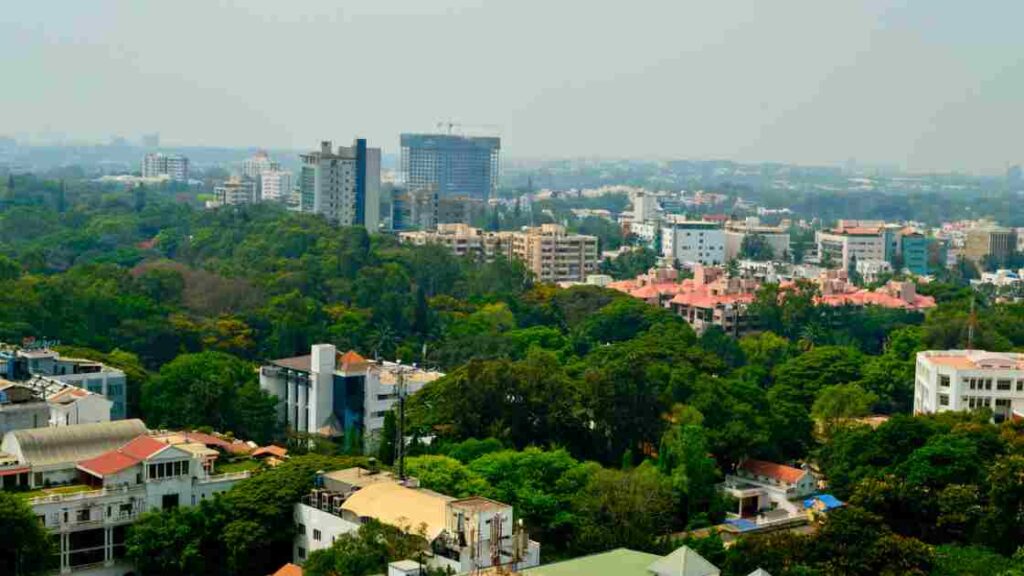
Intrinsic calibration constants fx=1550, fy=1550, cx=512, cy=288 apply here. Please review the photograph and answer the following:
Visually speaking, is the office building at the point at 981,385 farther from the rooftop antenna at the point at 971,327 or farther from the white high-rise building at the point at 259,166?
the white high-rise building at the point at 259,166

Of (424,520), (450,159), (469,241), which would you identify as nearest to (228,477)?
(424,520)

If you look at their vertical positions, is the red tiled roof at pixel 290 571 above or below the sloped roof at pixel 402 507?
below

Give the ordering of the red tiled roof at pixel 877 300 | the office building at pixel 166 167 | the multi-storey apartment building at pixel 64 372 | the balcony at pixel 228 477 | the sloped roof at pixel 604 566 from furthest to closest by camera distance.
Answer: the office building at pixel 166 167
the red tiled roof at pixel 877 300
the multi-storey apartment building at pixel 64 372
the balcony at pixel 228 477
the sloped roof at pixel 604 566

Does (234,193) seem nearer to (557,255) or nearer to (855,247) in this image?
(557,255)

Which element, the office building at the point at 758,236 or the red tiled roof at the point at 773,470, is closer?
the red tiled roof at the point at 773,470

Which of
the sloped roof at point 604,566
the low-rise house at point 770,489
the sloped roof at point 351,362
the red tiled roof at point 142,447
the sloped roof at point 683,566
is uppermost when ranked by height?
the red tiled roof at point 142,447

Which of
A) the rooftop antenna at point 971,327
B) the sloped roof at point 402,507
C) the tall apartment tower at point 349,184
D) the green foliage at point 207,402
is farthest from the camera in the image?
the tall apartment tower at point 349,184

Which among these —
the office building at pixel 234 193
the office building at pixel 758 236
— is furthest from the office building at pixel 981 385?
the office building at pixel 234 193
